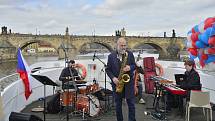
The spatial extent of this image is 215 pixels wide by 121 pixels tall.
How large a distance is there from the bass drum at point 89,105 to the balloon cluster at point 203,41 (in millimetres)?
2658

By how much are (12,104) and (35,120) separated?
230 centimetres

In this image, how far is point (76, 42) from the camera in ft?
164

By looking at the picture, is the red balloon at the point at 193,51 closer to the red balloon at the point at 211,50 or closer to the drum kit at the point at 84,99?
the red balloon at the point at 211,50

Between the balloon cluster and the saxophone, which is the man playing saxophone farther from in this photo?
the balloon cluster

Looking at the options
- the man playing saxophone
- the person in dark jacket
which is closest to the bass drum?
the man playing saxophone

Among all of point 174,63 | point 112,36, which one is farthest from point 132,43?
point 174,63

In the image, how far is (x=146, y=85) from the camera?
34.9 ft

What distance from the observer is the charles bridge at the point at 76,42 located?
45656mm

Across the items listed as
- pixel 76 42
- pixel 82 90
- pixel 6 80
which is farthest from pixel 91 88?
pixel 76 42

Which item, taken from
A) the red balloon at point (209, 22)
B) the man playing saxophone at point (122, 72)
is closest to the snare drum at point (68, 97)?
the man playing saxophone at point (122, 72)

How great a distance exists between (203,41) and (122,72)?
8.08 feet

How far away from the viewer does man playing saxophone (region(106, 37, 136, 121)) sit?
17.7ft

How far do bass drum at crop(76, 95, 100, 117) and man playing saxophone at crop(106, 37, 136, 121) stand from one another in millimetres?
1351

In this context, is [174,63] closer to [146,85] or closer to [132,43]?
[146,85]
